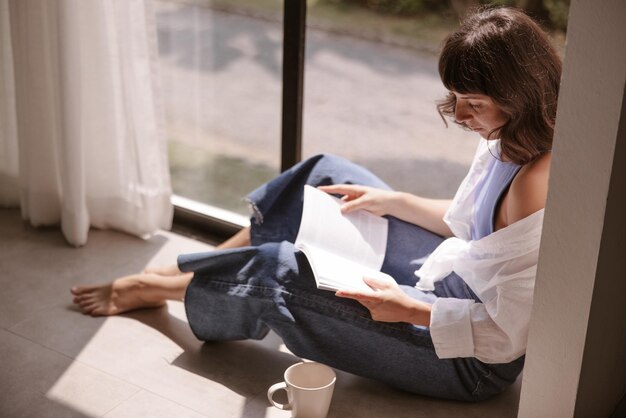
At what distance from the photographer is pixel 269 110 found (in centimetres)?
396

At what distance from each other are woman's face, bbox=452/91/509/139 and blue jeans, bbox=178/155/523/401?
37cm

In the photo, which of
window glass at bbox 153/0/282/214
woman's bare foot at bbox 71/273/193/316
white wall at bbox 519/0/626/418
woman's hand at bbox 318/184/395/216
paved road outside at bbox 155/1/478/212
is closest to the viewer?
white wall at bbox 519/0/626/418

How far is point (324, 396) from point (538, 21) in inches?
32.7

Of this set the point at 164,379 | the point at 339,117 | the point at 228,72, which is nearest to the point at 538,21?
the point at 164,379

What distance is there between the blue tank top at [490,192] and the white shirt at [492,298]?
0.03 m

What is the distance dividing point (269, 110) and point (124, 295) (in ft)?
6.09

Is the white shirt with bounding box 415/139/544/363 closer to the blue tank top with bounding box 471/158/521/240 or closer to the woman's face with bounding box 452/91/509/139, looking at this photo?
the blue tank top with bounding box 471/158/521/240

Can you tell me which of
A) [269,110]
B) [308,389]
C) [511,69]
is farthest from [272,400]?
[269,110]

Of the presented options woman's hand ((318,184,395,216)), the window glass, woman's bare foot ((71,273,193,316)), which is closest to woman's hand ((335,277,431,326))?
woman's hand ((318,184,395,216))

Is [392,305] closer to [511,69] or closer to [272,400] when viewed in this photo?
[272,400]

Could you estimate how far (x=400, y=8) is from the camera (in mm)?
5902

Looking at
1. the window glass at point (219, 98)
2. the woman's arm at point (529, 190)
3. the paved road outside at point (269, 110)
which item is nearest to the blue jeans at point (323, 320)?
the woman's arm at point (529, 190)

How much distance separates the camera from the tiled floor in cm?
191

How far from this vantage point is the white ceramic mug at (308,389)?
69.4 inches
